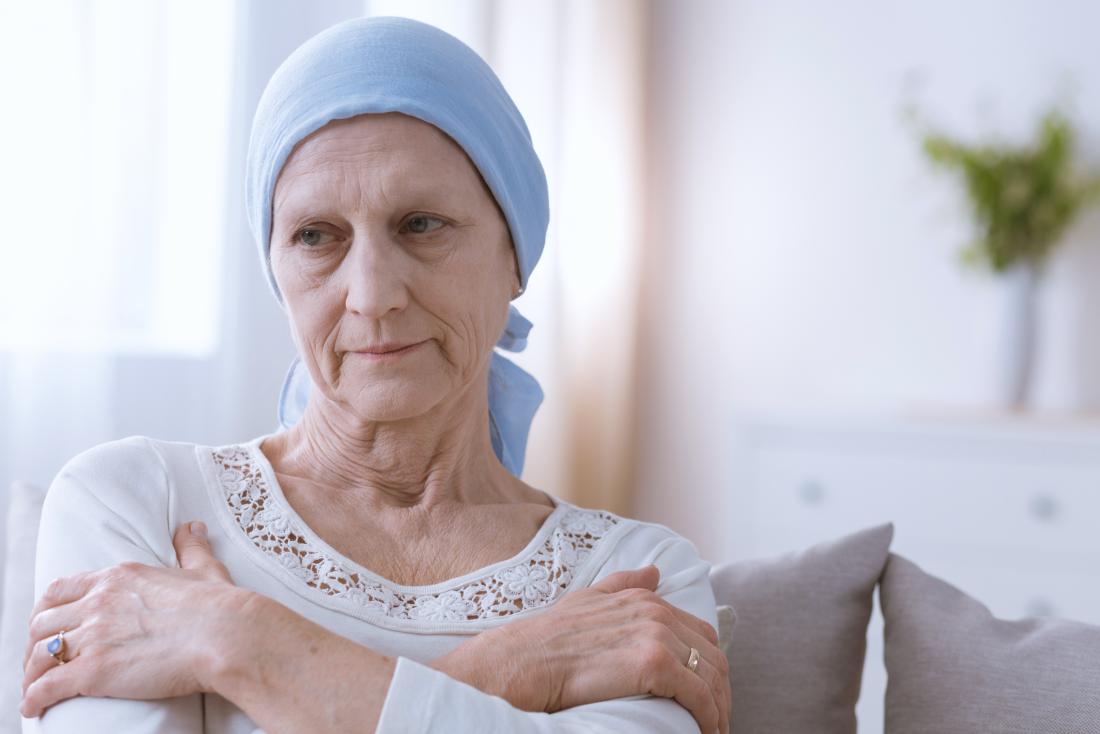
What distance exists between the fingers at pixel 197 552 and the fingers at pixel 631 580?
1.16 ft

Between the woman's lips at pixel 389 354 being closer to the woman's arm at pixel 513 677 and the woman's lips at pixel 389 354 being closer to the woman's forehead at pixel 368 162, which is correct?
the woman's forehead at pixel 368 162

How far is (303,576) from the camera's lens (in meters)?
1.17

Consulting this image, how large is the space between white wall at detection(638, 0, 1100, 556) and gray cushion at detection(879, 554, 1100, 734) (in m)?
2.11

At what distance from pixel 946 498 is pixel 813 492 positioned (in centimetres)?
32

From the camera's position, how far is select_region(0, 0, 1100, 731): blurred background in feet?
7.35

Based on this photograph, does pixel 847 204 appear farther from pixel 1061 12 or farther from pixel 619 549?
pixel 619 549

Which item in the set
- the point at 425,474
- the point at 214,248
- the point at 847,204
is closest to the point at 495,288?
the point at 425,474

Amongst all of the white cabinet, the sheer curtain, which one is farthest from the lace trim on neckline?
the white cabinet

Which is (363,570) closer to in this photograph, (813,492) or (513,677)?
(513,677)

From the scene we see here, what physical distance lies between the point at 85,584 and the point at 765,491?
7.63 ft

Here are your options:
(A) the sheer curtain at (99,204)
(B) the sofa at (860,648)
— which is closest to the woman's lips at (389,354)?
(B) the sofa at (860,648)

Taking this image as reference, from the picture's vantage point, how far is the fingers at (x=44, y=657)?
1024mm

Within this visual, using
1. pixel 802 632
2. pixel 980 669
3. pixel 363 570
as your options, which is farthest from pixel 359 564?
pixel 980 669

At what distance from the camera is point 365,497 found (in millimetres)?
1309
